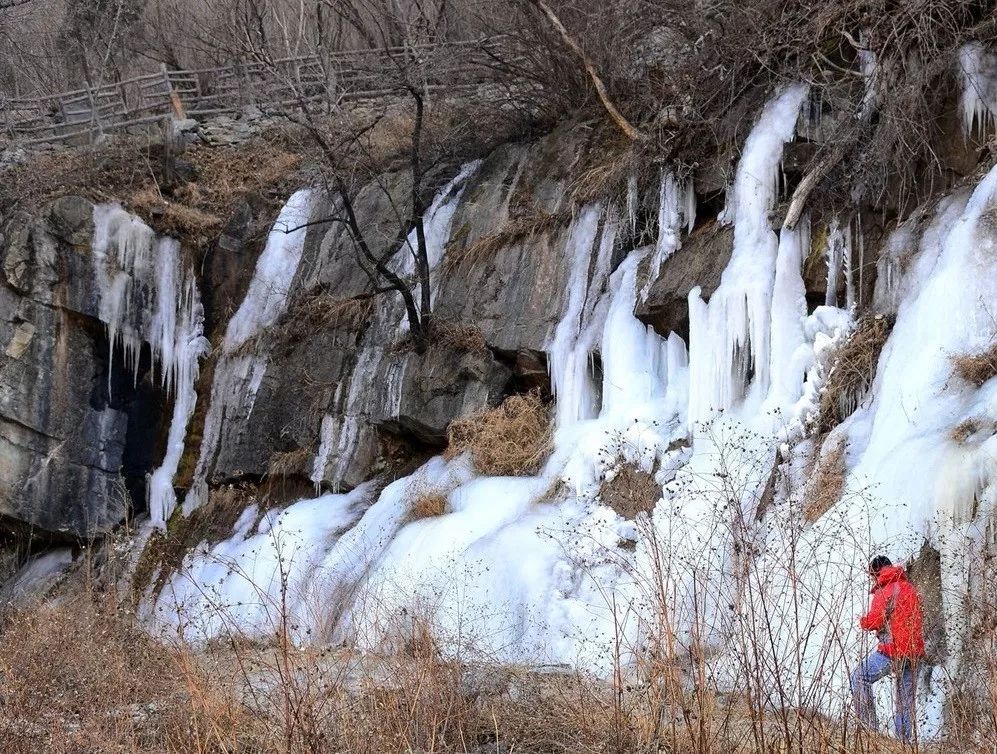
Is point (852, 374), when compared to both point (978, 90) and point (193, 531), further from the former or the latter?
point (193, 531)

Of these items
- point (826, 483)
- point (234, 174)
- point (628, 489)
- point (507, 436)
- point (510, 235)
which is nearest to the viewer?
point (826, 483)

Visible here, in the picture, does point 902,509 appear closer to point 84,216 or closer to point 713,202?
point 713,202

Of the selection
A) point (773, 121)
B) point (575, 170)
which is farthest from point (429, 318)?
point (773, 121)

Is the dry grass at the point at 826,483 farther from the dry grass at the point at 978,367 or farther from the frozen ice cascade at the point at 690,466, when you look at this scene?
the dry grass at the point at 978,367

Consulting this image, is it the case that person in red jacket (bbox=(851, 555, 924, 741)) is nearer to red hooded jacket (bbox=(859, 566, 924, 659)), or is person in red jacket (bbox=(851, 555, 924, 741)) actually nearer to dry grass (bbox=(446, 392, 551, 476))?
red hooded jacket (bbox=(859, 566, 924, 659))

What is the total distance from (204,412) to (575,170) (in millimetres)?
5696

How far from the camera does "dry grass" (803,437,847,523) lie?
7.36 m

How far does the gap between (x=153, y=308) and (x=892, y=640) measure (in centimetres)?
1209

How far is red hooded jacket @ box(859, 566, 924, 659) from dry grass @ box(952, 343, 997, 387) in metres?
2.24

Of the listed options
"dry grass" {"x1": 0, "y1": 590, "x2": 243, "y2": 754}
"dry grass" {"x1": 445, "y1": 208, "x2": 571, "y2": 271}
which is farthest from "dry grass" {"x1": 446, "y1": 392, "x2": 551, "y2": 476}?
"dry grass" {"x1": 0, "y1": 590, "x2": 243, "y2": 754}

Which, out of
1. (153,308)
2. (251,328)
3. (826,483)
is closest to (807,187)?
(826,483)

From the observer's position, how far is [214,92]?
66.4ft

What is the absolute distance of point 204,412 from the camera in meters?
14.7

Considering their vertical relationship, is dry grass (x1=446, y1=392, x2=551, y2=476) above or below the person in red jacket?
above
